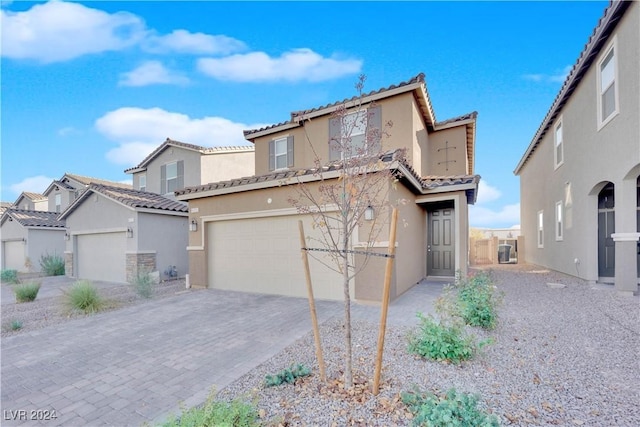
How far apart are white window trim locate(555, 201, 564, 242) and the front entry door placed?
4.56m

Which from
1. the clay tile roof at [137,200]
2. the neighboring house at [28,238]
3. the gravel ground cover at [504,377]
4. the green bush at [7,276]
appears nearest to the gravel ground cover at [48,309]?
the clay tile roof at [137,200]

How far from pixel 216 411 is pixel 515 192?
932 inches

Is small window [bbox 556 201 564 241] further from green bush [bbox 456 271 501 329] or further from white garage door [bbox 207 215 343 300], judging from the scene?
white garage door [bbox 207 215 343 300]

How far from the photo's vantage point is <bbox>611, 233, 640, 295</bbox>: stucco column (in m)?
7.13

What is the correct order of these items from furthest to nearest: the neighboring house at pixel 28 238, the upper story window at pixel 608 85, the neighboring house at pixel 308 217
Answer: the neighboring house at pixel 28 238 → the neighboring house at pixel 308 217 → the upper story window at pixel 608 85

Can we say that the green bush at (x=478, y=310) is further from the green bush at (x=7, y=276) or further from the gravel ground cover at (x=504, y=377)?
the green bush at (x=7, y=276)

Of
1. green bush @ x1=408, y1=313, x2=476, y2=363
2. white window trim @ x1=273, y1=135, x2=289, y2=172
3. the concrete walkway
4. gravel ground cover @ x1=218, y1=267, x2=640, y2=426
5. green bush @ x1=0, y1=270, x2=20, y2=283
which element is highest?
white window trim @ x1=273, y1=135, x2=289, y2=172

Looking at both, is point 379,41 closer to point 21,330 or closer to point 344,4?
point 344,4

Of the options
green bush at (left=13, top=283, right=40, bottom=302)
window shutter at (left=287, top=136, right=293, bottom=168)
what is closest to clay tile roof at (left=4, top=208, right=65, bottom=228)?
green bush at (left=13, top=283, right=40, bottom=302)

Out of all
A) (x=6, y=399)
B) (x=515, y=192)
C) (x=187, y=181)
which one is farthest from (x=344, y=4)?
(x=515, y=192)

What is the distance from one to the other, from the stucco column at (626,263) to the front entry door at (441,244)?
4.21 metres

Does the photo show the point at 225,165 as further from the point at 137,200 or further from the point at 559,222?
the point at 559,222

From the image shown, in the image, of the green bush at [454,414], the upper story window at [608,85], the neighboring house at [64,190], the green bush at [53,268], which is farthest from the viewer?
the neighboring house at [64,190]

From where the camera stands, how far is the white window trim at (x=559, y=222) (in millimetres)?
11492
